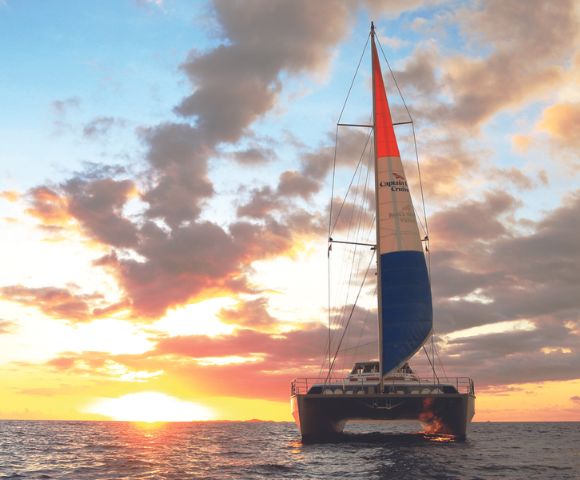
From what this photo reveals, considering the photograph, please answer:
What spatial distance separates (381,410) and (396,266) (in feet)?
27.6

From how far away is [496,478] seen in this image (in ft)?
76.6

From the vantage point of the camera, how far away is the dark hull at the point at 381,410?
31625 millimetres

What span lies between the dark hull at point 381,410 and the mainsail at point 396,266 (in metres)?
2.86

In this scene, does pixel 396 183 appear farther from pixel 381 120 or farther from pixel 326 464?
pixel 326 464

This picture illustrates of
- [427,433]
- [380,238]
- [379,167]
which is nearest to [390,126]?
[379,167]

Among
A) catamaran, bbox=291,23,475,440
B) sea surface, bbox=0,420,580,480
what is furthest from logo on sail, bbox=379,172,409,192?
sea surface, bbox=0,420,580,480

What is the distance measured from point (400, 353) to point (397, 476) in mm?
12291

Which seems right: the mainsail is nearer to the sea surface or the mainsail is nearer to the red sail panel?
the red sail panel

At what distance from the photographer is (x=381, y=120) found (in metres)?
38.8

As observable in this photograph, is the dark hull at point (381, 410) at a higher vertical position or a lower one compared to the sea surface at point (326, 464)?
higher

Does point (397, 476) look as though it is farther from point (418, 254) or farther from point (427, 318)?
point (418, 254)

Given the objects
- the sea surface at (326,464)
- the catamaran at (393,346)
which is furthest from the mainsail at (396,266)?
the sea surface at (326,464)

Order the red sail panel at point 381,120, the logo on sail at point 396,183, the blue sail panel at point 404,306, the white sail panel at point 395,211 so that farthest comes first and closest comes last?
1. the red sail panel at point 381,120
2. the logo on sail at point 396,183
3. the white sail panel at point 395,211
4. the blue sail panel at point 404,306

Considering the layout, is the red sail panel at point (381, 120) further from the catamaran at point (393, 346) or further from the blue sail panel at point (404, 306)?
the blue sail panel at point (404, 306)
